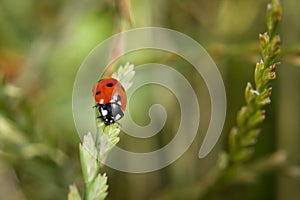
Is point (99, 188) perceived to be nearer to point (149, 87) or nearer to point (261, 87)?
point (261, 87)

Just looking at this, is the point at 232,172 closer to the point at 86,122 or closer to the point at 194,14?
the point at 86,122

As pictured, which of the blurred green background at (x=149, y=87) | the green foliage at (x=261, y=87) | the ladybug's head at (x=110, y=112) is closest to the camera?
the green foliage at (x=261, y=87)

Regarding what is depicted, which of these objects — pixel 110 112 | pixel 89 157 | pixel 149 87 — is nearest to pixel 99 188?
pixel 89 157

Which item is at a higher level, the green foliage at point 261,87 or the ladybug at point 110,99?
the ladybug at point 110,99

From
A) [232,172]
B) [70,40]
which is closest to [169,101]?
[70,40]

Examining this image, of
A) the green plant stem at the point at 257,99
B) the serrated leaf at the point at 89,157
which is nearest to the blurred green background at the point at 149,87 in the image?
the green plant stem at the point at 257,99

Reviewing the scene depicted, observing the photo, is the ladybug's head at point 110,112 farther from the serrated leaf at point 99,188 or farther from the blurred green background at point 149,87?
the blurred green background at point 149,87

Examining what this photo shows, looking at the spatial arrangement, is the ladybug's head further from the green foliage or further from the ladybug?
the green foliage

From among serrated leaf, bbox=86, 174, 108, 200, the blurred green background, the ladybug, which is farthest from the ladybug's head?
the blurred green background
